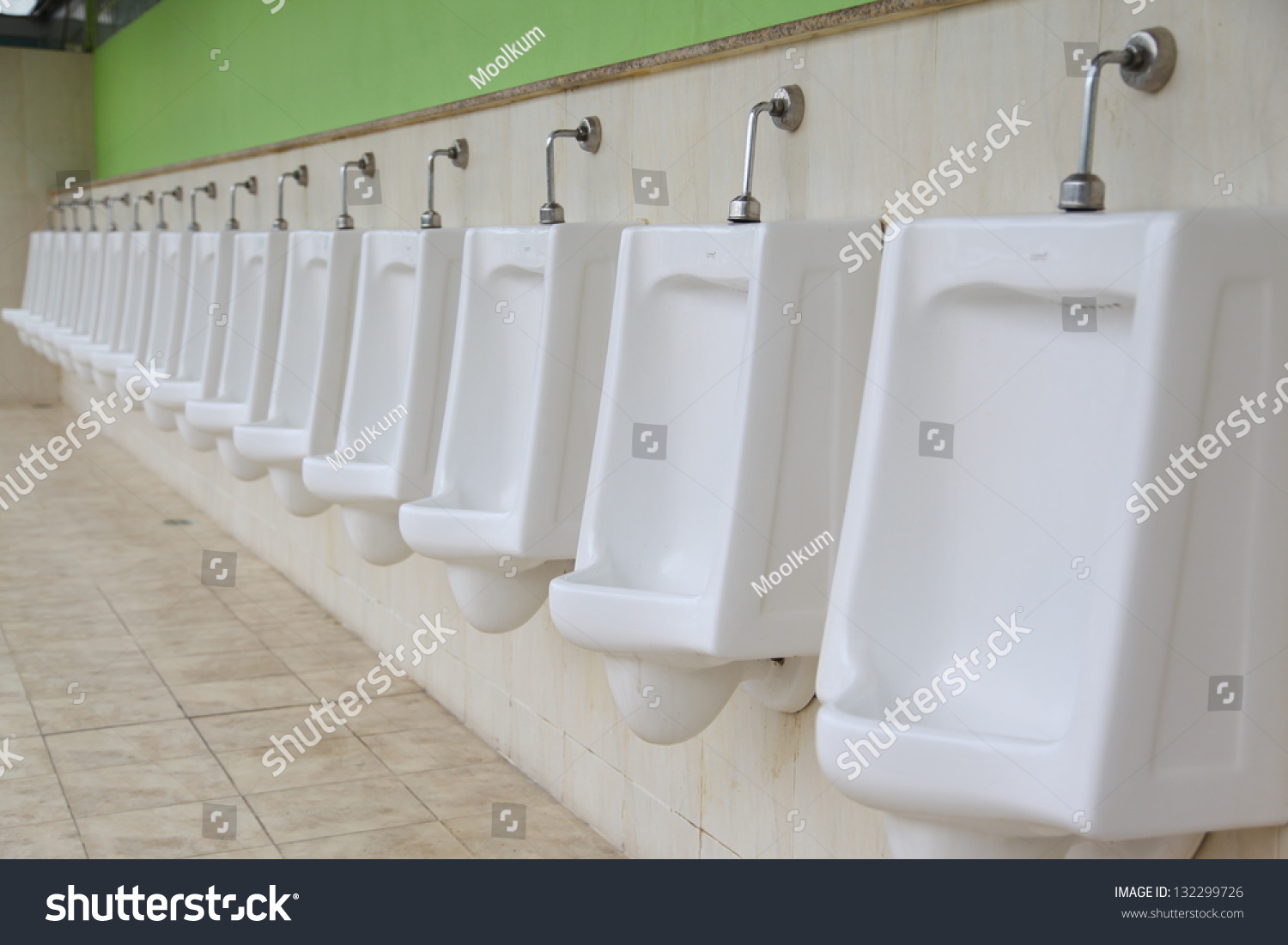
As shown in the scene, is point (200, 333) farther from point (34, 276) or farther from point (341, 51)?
point (34, 276)

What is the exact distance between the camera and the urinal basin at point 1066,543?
1.12m

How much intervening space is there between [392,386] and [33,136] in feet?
20.6

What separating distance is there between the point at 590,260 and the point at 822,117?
16.6 inches

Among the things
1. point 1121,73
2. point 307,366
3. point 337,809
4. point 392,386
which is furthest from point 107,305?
point 1121,73

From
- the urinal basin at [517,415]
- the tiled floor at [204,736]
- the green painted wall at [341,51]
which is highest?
the green painted wall at [341,51]

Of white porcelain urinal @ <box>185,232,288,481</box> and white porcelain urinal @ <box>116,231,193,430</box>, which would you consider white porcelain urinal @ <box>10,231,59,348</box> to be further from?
white porcelain urinal @ <box>185,232,288,481</box>

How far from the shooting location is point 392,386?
8.90 feet

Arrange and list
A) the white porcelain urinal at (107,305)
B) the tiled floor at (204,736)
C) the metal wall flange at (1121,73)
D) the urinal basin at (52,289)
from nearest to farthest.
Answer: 1. the metal wall flange at (1121,73)
2. the tiled floor at (204,736)
3. the white porcelain urinal at (107,305)
4. the urinal basin at (52,289)

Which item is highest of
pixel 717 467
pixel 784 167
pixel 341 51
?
pixel 341 51

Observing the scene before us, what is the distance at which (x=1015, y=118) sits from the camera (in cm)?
148

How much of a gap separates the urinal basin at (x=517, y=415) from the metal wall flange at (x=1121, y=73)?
879 mm

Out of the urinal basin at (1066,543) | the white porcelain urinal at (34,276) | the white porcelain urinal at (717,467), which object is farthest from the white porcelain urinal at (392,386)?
the white porcelain urinal at (34,276)

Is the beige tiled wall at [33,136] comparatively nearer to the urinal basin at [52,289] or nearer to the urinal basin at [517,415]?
the urinal basin at [52,289]
